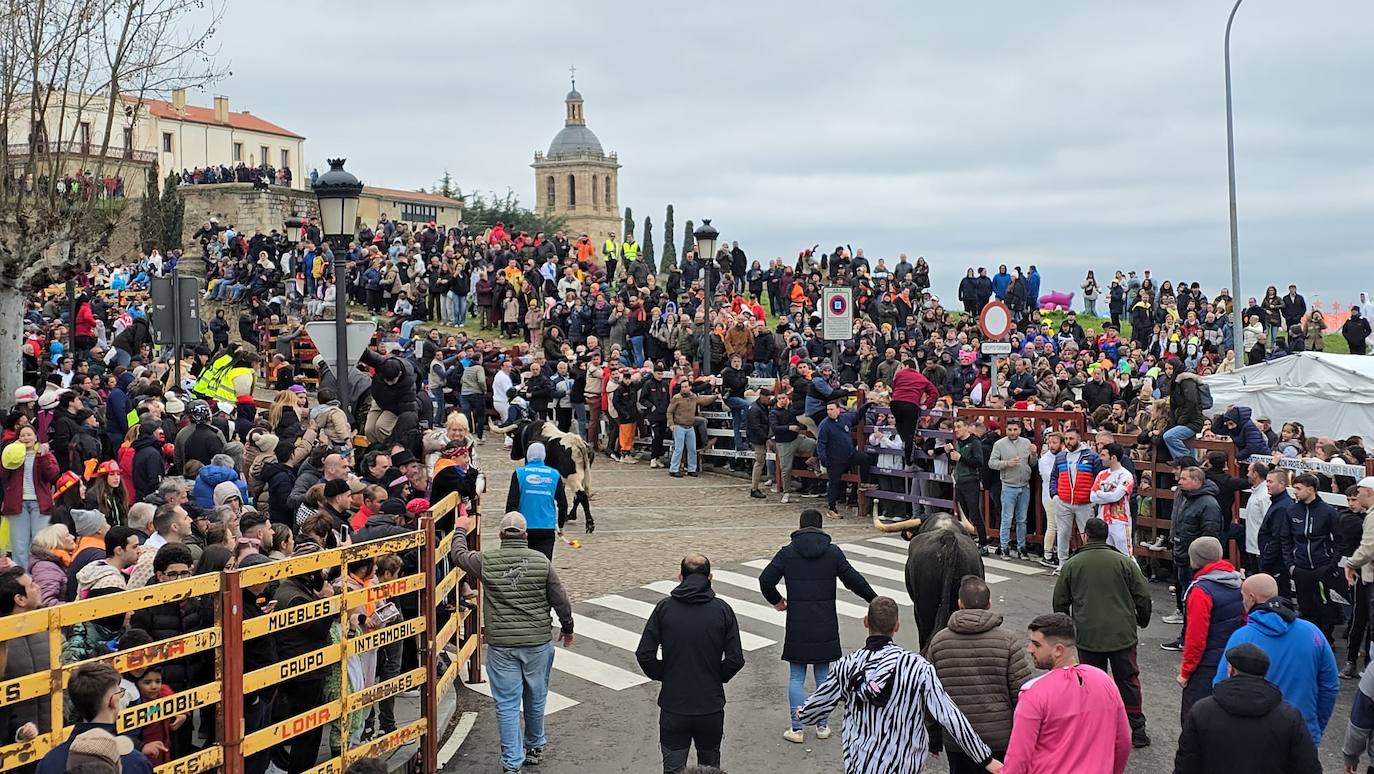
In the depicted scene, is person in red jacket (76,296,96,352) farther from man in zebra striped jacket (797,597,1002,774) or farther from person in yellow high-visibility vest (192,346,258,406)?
man in zebra striped jacket (797,597,1002,774)

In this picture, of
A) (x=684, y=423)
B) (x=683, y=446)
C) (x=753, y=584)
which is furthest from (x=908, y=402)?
(x=753, y=584)

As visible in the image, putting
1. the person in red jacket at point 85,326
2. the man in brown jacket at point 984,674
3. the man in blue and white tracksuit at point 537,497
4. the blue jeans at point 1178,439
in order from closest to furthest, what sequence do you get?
the man in brown jacket at point 984,674, the man in blue and white tracksuit at point 537,497, the blue jeans at point 1178,439, the person in red jacket at point 85,326

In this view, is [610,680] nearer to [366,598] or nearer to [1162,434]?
[366,598]

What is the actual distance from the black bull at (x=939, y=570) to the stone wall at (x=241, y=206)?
176ft

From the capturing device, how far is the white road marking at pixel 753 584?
1442 cm

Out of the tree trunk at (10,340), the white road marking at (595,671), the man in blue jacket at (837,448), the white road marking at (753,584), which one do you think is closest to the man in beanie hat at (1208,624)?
the white road marking at (595,671)

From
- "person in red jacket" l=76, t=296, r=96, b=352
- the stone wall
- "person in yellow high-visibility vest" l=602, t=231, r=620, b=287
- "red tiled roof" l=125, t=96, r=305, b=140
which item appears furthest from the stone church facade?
"person in red jacket" l=76, t=296, r=96, b=352

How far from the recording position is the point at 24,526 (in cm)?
1355

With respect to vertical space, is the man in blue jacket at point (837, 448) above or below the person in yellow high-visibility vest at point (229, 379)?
below

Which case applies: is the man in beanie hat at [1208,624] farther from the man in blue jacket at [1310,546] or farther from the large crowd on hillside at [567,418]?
the man in blue jacket at [1310,546]

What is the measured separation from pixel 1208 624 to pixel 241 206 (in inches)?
2263

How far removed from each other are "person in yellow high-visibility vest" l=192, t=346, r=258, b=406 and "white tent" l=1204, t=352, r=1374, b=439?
14.7m

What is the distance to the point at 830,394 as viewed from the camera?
20.5 metres

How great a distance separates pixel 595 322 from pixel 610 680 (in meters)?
17.5
